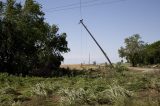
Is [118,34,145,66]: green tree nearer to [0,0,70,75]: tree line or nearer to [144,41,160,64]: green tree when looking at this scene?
[144,41,160,64]: green tree

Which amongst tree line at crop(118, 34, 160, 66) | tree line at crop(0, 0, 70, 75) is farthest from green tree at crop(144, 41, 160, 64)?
tree line at crop(0, 0, 70, 75)

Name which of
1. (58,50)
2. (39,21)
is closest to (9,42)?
(39,21)

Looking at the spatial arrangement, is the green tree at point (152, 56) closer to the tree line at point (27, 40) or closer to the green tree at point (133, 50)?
the green tree at point (133, 50)

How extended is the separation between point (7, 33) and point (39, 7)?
9.13 metres

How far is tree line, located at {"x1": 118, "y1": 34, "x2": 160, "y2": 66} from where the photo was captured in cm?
7518

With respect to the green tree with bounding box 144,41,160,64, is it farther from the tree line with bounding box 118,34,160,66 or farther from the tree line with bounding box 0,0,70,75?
the tree line with bounding box 0,0,70,75

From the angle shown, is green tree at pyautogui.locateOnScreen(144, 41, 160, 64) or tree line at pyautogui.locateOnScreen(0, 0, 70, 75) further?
green tree at pyautogui.locateOnScreen(144, 41, 160, 64)

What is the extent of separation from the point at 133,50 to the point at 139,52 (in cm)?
171

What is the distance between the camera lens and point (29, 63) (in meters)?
42.2

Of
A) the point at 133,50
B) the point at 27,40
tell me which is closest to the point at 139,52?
the point at 133,50

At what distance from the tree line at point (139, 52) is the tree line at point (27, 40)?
28966 mm

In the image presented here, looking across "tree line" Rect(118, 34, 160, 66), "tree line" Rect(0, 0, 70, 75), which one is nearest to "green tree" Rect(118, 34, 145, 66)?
"tree line" Rect(118, 34, 160, 66)

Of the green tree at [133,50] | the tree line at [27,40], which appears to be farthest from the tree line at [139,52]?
the tree line at [27,40]

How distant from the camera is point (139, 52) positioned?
7825 cm
